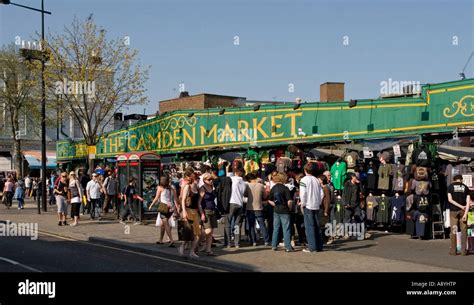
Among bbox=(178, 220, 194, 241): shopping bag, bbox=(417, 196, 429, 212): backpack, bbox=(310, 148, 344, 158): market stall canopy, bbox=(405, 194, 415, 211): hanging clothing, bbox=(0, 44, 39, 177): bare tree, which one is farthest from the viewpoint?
bbox=(0, 44, 39, 177): bare tree

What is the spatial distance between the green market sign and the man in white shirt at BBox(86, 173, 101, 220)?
4869 mm

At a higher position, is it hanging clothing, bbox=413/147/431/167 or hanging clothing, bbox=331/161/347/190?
hanging clothing, bbox=413/147/431/167

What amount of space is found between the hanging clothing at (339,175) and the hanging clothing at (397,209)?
1.50m

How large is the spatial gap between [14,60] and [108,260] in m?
38.0

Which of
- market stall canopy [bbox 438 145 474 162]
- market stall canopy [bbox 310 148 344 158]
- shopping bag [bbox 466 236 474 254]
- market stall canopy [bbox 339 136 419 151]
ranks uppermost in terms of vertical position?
market stall canopy [bbox 339 136 419 151]

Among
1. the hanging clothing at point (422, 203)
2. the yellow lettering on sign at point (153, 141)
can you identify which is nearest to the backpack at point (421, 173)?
the hanging clothing at point (422, 203)

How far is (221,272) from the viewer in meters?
11.1

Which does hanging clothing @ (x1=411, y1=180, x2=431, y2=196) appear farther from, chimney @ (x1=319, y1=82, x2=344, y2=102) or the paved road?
chimney @ (x1=319, y1=82, x2=344, y2=102)

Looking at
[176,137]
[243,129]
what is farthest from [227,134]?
[176,137]

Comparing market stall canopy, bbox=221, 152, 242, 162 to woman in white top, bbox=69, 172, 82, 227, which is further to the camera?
market stall canopy, bbox=221, 152, 242, 162

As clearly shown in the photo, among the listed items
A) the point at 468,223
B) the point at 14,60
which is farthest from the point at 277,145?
the point at 14,60

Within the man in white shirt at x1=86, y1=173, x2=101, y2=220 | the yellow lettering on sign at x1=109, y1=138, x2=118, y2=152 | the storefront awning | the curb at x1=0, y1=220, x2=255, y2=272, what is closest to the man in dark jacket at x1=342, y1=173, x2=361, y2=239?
the curb at x1=0, y1=220, x2=255, y2=272

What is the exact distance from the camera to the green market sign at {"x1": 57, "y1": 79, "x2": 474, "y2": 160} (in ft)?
54.7
